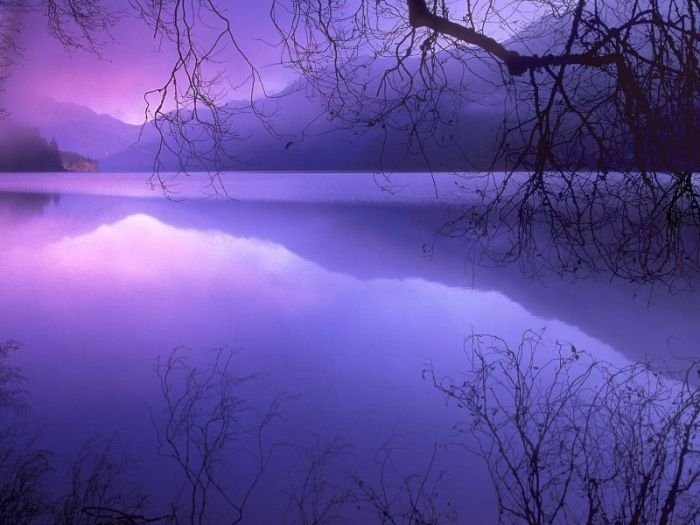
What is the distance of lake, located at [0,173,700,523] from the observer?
19.1 feet

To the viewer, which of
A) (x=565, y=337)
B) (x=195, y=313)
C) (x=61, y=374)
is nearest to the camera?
(x=61, y=374)

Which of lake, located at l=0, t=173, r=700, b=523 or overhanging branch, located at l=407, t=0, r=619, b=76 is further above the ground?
overhanging branch, located at l=407, t=0, r=619, b=76

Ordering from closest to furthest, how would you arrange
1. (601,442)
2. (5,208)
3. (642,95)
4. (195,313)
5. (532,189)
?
(642,95)
(532,189)
(601,442)
(195,313)
(5,208)

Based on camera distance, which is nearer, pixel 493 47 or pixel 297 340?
pixel 493 47

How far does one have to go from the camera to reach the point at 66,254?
2042 centimetres

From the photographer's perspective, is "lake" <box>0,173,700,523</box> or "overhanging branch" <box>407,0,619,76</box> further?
"lake" <box>0,173,700,523</box>

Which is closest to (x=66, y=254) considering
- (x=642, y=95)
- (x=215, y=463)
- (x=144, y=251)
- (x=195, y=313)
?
(x=144, y=251)

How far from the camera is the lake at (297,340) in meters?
5.81

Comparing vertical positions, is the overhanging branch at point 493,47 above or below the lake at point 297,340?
above

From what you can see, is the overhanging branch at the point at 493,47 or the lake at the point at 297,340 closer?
the overhanging branch at the point at 493,47

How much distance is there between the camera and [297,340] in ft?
34.5

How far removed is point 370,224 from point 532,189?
24.8 metres

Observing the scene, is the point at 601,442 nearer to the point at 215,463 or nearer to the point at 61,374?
the point at 215,463

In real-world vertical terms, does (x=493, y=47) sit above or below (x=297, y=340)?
above
